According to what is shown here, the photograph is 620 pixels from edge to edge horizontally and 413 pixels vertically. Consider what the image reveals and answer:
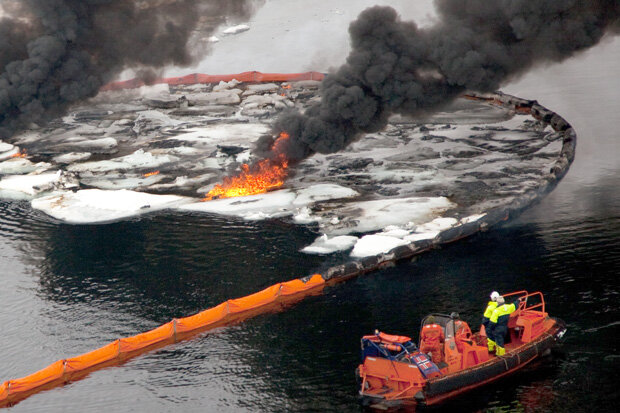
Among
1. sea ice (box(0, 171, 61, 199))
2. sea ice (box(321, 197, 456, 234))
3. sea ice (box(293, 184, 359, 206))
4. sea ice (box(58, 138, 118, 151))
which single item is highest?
sea ice (box(58, 138, 118, 151))

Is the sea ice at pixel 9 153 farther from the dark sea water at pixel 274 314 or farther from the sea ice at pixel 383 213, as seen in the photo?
the sea ice at pixel 383 213

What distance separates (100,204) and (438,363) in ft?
93.2

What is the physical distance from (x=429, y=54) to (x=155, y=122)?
3095 cm

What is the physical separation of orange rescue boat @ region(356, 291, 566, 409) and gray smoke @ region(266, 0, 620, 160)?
785 inches

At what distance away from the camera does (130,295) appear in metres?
33.5

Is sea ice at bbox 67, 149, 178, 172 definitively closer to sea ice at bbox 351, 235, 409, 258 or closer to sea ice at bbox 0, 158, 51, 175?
sea ice at bbox 0, 158, 51, 175

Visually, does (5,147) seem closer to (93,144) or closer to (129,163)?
(93,144)

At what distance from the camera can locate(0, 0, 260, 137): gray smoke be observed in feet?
152

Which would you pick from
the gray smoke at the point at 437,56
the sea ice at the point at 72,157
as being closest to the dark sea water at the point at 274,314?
the gray smoke at the point at 437,56

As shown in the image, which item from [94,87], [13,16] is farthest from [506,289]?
[13,16]

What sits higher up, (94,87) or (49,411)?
(94,87)

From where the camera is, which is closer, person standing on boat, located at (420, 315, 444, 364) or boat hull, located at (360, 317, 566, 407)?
boat hull, located at (360, 317, 566, 407)

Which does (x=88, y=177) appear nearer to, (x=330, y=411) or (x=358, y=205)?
(x=358, y=205)

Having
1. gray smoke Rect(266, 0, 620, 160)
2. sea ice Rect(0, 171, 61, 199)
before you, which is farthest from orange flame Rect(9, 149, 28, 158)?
gray smoke Rect(266, 0, 620, 160)
